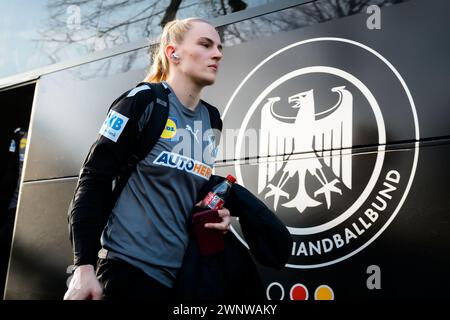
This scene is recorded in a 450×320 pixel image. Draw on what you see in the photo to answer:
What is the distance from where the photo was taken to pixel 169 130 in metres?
2.05

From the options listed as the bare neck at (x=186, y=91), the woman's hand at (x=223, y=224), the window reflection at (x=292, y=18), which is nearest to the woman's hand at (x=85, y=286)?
the woman's hand at (x=223, y=224)

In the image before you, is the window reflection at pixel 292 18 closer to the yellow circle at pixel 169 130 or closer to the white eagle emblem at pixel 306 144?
the white eagle emblem at pixel 306 144

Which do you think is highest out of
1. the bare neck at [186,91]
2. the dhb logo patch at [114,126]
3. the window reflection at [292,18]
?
the window reflection at [292,18]

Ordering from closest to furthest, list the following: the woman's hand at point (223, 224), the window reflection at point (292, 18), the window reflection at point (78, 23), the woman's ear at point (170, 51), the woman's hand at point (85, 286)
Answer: the woman's hand at point (85, 286) → the woman's hand at point (223, 224) → the woman's ear at point (170, 51) → the window reflection at point (292, 18) → the window reflection at point (78, 23)

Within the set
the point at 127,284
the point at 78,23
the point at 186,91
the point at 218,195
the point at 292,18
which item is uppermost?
the point at 78,23

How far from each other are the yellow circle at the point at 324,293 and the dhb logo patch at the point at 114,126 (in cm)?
145

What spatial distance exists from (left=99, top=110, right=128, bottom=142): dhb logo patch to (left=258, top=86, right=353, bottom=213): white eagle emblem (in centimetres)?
134

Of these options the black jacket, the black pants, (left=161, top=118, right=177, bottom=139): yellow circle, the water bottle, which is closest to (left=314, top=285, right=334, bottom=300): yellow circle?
A: the black jacket

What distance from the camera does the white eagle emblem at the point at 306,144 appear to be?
2.93m

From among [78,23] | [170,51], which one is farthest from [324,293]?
[78,23]

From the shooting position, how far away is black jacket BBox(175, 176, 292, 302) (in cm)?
195

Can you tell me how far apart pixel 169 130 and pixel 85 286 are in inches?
23.7

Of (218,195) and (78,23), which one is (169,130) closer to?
(218,195)

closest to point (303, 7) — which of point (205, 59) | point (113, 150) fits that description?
point (205, 59)
